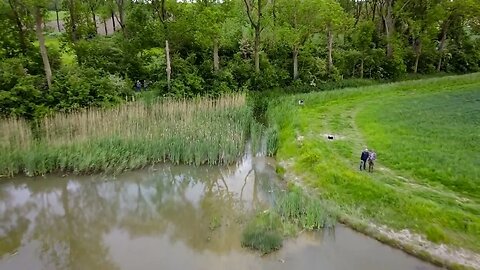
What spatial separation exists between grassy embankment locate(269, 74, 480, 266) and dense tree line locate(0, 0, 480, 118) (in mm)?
3651

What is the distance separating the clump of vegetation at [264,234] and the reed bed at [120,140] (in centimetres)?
431

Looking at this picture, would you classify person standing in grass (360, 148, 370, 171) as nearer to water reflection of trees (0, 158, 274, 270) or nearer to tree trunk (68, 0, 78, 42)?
water reflection of trees (0, 158, 274, 270)

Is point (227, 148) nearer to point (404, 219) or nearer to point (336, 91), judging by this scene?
point (404, 219)

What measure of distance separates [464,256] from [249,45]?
17.6m

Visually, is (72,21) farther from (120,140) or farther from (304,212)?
(304,212)

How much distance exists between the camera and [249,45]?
78.7 ft

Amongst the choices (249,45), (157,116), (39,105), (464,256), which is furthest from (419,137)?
(39,105)

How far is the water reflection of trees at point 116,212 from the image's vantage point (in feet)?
32.4

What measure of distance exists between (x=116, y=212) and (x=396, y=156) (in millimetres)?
8854

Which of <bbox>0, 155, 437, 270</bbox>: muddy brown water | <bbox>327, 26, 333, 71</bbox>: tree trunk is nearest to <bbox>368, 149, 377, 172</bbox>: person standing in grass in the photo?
<bbox>0, 155, 437, 270</bbox>: muddy brown water

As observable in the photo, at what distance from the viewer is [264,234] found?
9750 millimetres

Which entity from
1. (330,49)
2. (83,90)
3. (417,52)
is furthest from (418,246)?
(417,52)

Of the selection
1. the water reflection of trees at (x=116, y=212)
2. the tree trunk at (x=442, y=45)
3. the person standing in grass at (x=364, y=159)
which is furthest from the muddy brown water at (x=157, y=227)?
the tree trunk at (x=442, y=45)

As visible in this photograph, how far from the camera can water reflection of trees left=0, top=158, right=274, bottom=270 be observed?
988 centimetres
